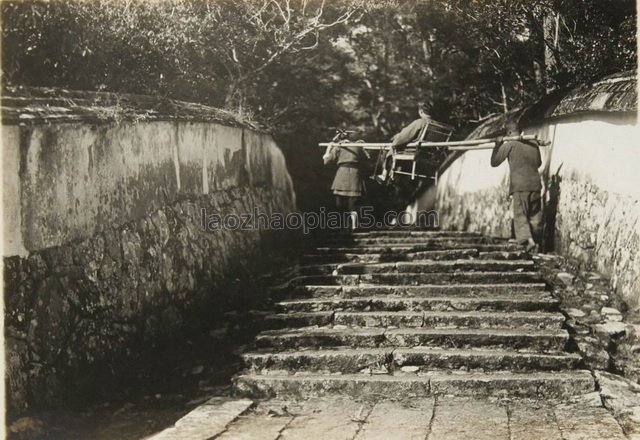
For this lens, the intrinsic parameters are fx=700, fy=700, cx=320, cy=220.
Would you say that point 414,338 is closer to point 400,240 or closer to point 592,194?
point 592,194

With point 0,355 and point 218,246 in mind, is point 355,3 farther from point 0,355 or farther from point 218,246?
point 0,355

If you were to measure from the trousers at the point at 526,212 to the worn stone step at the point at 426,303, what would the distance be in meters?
1.87

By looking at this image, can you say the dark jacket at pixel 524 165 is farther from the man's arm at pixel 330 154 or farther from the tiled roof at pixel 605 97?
the man's arm at pixel 330 154

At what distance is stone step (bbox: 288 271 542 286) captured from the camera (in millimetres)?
8281

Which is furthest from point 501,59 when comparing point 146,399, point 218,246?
point 146,399

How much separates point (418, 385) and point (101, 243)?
3.21 meters

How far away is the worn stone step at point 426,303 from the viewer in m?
7.54

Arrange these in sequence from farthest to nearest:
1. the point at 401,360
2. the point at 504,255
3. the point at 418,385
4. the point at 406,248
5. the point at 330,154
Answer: the point at 330,154 → the point at 406,248 → the point at 504,255 → the point at 401,360 → the point at 418,385

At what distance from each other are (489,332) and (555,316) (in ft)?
2.54

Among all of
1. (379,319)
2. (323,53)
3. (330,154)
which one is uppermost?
(323,53)

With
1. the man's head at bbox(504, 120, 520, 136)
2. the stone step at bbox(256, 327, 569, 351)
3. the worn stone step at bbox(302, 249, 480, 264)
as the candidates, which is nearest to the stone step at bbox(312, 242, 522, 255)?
the worn stone step at bbox(302, 249, 480, 264)

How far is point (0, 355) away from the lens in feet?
15.8

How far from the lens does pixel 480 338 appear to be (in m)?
6.91

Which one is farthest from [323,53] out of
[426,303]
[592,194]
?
[426,303]
